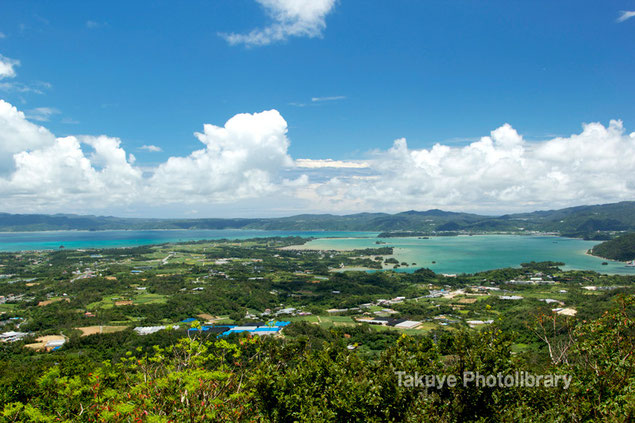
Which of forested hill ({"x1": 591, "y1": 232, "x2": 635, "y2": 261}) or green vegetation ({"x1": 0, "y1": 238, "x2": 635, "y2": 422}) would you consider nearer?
green vegetation ({"x1": 0, "y1": 238, "x2": 635, "y2": 422})

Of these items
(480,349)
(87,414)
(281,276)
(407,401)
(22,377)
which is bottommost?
(281,276)

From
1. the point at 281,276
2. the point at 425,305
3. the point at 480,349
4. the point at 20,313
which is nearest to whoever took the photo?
the point at 480,349

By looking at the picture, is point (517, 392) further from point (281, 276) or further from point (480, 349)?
point (281, 276)

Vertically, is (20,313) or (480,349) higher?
(480,349)

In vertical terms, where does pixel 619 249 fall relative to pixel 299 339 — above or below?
below

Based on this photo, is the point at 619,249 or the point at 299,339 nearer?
the point at 299,339

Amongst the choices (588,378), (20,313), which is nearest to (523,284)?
(588,378)
